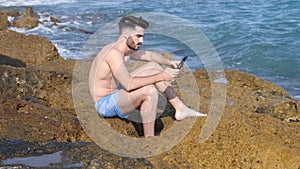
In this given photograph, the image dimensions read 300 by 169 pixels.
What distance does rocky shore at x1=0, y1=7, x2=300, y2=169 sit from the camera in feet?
9.64

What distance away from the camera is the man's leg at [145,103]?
397 centimetres

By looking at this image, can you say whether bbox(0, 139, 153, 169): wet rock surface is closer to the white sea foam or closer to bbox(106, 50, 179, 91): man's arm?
bbox(106, 50, 179, 91): man's arm

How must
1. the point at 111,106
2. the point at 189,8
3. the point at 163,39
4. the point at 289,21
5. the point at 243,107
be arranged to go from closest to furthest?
1. the point at 111,106
2. the point at 243,107
3. the point at 163,39
4. the point at 289,21
5. the point at 189,8

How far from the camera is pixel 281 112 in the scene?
4.91 m

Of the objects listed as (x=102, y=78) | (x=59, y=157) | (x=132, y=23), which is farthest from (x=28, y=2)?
(x=59, y=157)

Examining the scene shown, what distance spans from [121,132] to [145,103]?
361 millimetres

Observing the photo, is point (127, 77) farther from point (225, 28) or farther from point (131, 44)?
point (225, 28)

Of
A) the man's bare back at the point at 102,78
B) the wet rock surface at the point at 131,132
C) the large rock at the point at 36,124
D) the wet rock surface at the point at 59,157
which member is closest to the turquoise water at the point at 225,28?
the wet rock surface at the point at 131,132

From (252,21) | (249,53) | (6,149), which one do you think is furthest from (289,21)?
(6,149)

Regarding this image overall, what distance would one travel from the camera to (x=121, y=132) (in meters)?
3.93

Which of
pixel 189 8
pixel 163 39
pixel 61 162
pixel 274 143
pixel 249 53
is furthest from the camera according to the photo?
pixel 189 8

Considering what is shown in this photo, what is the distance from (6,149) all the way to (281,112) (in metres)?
3.11

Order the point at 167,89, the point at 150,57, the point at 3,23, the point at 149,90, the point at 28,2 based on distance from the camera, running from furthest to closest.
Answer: the point at 28,2
the point at 3,23
the point at 150,57
the point at 167,89
the point at 149,90

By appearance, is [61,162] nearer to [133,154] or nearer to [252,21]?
[133,154]
